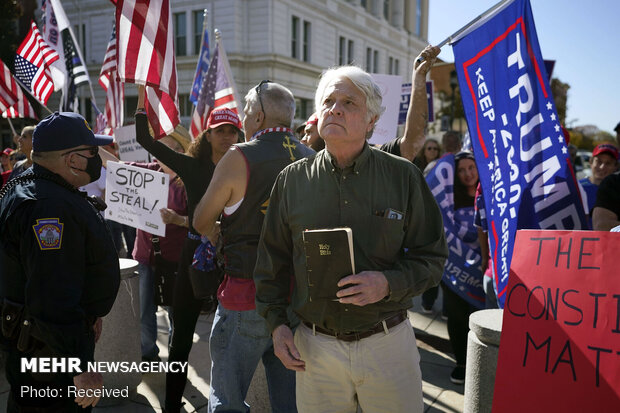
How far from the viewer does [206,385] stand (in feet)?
14.1

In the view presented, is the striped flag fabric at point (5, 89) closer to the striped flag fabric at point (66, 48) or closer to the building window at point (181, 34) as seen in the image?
the striped flag fabric at point (66, 48)

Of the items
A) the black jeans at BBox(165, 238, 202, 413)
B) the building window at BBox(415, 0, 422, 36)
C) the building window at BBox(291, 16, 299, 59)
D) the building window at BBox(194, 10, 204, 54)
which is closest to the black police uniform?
the black jeans at BBox(165, 238, 202, 413)

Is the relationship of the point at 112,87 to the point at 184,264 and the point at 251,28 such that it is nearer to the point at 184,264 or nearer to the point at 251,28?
the point at 184,264

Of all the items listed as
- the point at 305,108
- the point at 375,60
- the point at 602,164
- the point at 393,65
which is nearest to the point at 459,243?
the point at 602,164

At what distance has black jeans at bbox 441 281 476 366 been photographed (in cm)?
450

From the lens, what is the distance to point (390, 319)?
6.87 ft

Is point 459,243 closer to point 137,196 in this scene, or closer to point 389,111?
point 389,111

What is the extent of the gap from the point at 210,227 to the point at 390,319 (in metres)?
1.12

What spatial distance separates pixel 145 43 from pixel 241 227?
258 cm

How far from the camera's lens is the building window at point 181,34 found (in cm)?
3175

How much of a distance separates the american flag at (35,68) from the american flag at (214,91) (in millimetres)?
2368

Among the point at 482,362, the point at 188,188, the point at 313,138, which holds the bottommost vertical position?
the point at 482,362

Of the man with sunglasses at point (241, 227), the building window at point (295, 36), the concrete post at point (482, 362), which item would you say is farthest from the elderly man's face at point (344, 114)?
the building window at point (295, 36)

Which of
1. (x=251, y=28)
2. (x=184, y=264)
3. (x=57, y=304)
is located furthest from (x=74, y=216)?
(x=251, y=28)
